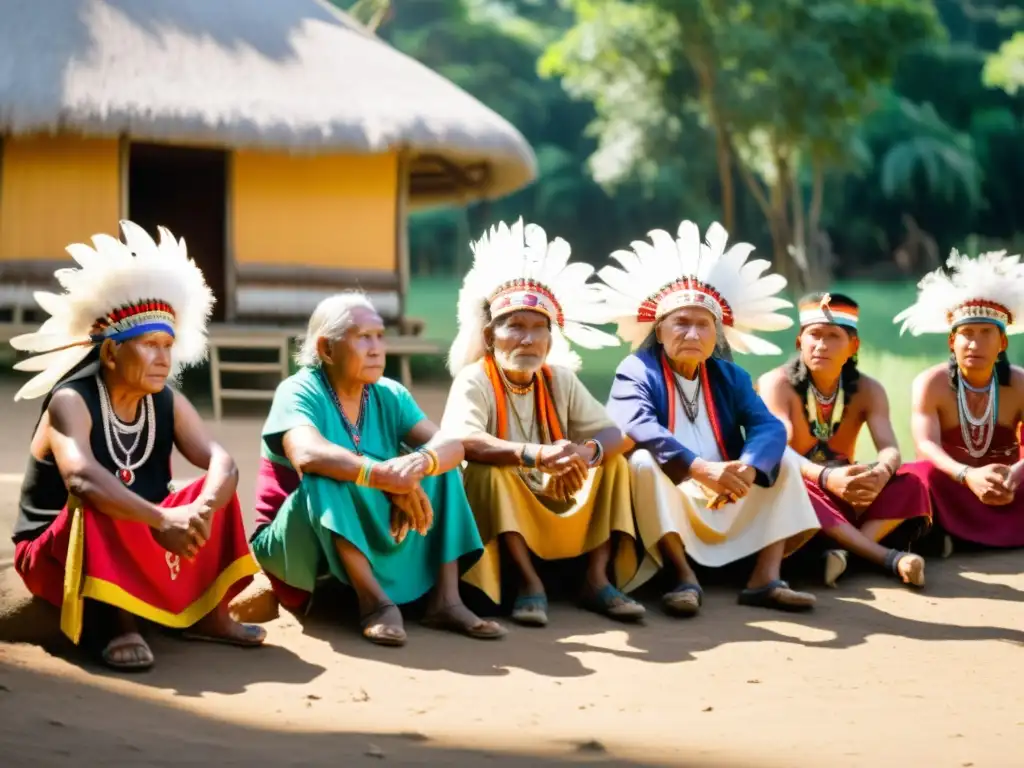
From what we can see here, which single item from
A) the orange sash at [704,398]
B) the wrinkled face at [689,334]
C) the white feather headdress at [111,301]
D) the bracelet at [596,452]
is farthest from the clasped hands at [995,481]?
the white feather headdress at [111,301]

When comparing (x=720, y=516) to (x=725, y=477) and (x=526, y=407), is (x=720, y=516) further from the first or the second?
(x=526, y=407)

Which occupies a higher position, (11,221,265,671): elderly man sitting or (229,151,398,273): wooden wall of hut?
(229,151,398,273): wooden wall of hut

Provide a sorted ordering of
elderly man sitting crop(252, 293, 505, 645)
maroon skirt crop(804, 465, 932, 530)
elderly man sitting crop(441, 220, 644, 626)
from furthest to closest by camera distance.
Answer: maroon skirt crop(804, 465, 932, 530), elderly man sitting crop(441, 220, 644, 626), elderly man sitting crop(252, 293, 505, 645)

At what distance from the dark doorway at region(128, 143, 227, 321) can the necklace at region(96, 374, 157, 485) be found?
1043 centimetres

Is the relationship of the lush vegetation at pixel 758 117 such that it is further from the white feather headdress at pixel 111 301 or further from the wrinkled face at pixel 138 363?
the wrinkled face at pixel 138 363

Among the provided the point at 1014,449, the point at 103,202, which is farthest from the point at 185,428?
the point at 103,202

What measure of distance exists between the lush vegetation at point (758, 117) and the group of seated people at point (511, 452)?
12.7 m

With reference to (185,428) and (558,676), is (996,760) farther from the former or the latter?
(185,428)

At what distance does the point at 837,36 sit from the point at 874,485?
63.8 ft

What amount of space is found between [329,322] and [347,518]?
2.40 ft

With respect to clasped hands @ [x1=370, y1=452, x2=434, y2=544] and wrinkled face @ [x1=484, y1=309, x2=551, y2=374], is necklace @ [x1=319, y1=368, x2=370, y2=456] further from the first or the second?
wrinkled face @ [x1=484, y1=309, x2=551, y2=374]

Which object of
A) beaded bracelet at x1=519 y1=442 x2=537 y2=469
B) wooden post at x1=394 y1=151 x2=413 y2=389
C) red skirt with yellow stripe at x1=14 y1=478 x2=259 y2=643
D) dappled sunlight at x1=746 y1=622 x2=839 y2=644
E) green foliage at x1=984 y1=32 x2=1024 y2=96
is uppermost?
green foliage at x1=984 y1=32 x2=1024 y2=96

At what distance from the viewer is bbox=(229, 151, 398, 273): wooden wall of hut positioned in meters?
12.1

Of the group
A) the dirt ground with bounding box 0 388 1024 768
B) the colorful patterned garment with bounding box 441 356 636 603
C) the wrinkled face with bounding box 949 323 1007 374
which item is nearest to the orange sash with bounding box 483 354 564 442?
the colorful patterned garment with bounding box 441 356 636 603
